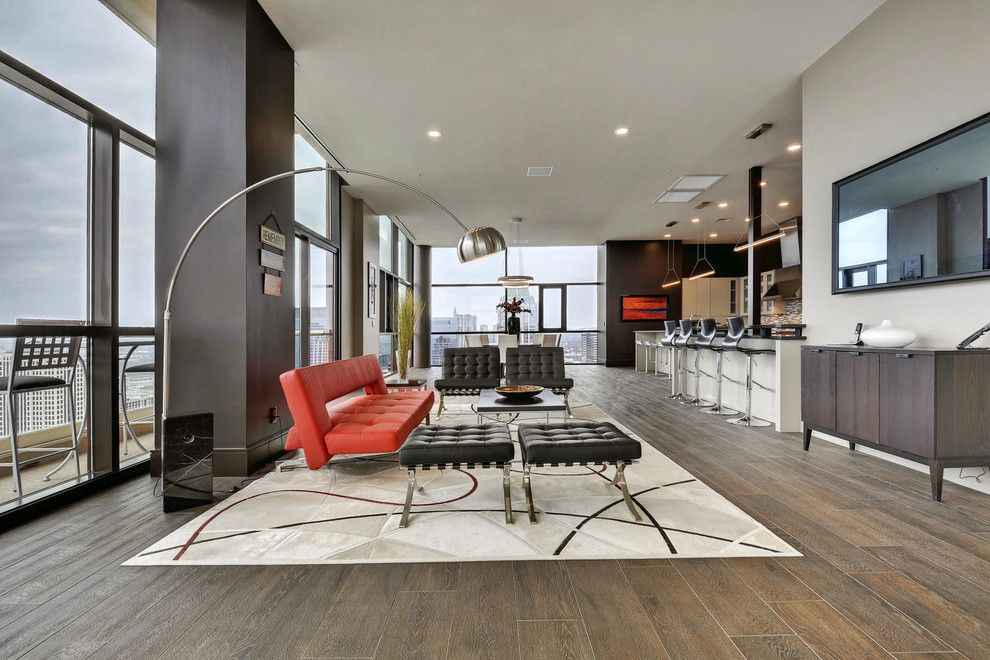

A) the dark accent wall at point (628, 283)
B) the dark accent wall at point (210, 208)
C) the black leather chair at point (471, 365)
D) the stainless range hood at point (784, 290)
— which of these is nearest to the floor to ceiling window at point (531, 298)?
the dark accent wall at point (628, 283)

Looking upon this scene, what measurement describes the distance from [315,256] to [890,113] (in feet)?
20.3

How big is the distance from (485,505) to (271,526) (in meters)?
1.13

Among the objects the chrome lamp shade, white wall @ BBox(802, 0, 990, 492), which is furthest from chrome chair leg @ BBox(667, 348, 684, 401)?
the chrome lamp shade

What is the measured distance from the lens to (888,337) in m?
3.14

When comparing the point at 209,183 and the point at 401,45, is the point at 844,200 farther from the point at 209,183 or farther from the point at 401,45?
the point at 209,183

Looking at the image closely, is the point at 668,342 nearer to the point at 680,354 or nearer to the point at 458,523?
the point at 680,354

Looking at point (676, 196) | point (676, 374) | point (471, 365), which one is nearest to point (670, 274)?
point (676, 196)

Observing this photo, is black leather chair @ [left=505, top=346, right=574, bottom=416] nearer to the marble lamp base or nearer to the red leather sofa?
the red leather sofa

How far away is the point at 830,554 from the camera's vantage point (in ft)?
6.82

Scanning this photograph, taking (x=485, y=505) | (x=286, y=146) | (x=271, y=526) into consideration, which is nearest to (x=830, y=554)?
(x=485, y=505)

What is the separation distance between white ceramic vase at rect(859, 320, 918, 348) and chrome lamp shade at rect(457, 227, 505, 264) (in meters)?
2.67

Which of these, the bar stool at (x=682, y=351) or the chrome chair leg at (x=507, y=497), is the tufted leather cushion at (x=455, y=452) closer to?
the chrome chair leg at (x=507, y=497)

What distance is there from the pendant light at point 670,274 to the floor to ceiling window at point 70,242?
1085 cm

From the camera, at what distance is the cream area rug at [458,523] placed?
6.88 feet
